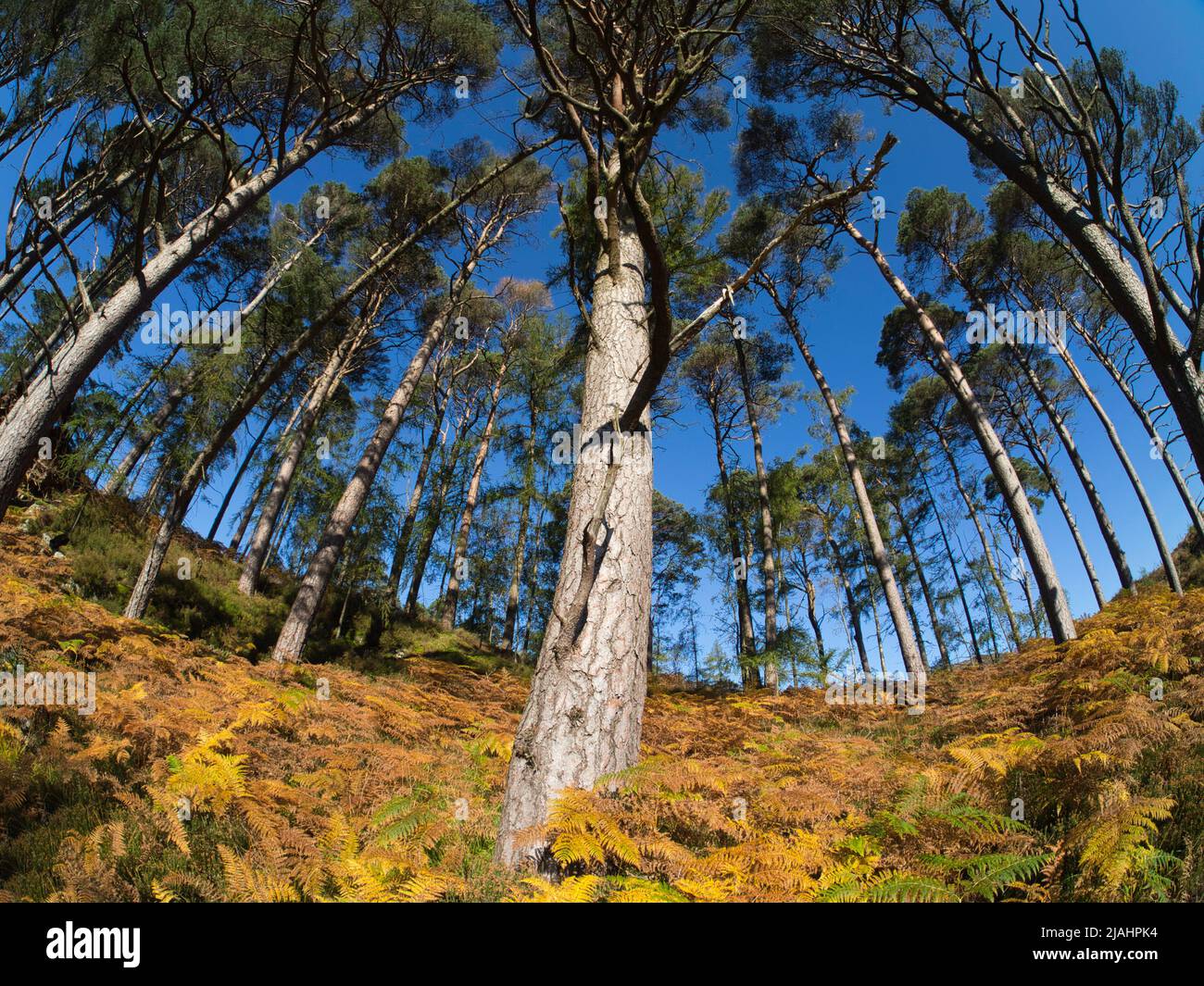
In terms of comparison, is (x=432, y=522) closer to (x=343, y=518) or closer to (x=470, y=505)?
(x=470, y=505)

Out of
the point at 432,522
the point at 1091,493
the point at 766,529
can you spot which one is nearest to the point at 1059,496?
the point at 1091,493

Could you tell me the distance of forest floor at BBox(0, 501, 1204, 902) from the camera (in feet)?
6.16

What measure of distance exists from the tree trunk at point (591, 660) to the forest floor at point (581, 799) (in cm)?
13

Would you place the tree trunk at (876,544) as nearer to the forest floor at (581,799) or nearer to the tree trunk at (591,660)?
the forest floor at (581,799)

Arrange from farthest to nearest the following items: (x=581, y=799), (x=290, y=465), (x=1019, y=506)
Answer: (x=290, y=465)
(x=1019, y=506)
(x=581, y=799)

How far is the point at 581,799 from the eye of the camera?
201 centimetres

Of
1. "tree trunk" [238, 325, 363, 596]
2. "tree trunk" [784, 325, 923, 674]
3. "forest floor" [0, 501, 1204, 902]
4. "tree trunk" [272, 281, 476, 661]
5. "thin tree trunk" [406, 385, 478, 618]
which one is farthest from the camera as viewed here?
"thin tree trunk" [406, 385, 478, 618]

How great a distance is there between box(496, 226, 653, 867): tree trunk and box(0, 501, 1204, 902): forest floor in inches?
5.2

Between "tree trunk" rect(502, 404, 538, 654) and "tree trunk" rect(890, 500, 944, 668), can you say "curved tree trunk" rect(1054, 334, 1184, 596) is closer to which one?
"tree trunk" rect(890, 500, 944, 668)

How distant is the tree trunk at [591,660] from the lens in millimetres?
2121

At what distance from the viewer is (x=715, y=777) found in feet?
9.39

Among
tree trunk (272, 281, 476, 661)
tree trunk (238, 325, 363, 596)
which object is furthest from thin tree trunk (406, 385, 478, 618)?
tree trunk (272, 281, 476, 661)

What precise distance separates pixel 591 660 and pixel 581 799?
1.78ft
